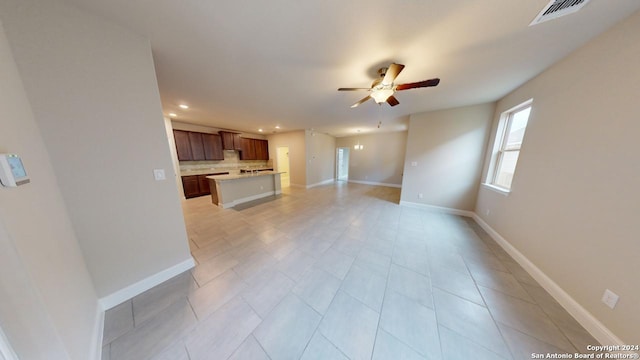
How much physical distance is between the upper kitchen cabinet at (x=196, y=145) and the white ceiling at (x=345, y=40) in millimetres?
2593

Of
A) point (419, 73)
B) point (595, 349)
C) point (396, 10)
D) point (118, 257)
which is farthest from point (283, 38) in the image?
point (595, 349)

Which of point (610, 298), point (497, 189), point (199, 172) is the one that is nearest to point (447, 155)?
point (497, 189)

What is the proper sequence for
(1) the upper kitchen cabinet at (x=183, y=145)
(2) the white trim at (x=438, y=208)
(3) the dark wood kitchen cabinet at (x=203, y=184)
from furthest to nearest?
1. (3) the dark wood kitchen cabinet at (x=203, y=184)
2. (1) the upper kitchen cabinet at (x=183, y=145)
3. (2) the white trim at (x=438, y=208)

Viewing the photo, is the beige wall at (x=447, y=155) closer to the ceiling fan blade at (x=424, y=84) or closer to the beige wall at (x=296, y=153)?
the ceiling fan blade at (x=424, y=84)

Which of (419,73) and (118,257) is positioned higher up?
(419,73)

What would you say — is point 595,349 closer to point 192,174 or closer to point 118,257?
point 118,257

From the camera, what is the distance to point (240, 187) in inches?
169

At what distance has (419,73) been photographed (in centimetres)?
213

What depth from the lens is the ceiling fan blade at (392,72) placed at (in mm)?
1636

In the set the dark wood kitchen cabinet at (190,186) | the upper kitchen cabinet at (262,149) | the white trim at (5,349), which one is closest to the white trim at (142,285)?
the white trim at (5,349)

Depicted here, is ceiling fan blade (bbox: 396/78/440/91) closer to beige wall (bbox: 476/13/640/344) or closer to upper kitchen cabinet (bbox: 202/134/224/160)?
Answer: beige wall (bbox: 476/13/640/344)

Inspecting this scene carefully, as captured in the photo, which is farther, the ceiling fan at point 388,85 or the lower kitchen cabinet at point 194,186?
the lower kitchen cabinet at point 194,186

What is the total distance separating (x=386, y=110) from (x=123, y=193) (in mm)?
4345

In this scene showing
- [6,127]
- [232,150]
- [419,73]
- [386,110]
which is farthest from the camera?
[232,150]
